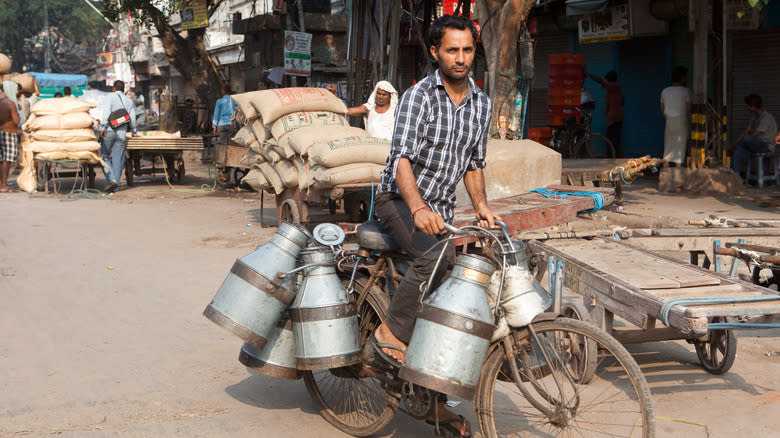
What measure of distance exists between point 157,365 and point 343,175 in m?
3.62

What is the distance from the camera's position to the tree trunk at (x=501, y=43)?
31.2ft

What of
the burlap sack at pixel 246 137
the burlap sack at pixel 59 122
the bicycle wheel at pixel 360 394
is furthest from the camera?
the burlap sack at pixel 59 122

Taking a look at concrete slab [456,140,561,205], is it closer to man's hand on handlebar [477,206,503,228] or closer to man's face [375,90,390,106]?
man's face [375,90,390,106]

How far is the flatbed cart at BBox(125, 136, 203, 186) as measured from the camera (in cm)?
1415

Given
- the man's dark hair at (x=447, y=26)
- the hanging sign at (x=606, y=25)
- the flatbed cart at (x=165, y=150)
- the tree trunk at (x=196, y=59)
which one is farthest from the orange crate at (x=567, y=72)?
the man's dark hair at (x=447, y=26)

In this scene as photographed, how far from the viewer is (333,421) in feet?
12.2

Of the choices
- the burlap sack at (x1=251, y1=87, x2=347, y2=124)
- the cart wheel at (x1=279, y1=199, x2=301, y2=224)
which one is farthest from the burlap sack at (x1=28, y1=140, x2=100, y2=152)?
the cart wheel at (x1=279, y1=199, x2=301, y2=224)

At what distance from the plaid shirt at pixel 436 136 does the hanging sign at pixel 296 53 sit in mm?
12288

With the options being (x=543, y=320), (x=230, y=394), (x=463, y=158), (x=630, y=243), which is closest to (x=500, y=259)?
(x=543, y=320)

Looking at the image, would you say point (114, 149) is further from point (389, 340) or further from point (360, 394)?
point (389, 340)

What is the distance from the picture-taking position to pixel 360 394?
368 centimetres

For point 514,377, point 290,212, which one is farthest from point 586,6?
point 514,377

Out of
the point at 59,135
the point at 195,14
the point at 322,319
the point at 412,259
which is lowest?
the point at 322,319

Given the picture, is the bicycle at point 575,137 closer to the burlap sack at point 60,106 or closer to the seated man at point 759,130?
the seated man at point 759,130
